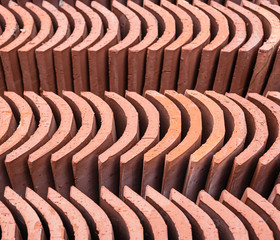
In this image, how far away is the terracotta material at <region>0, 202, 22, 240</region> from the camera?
1634 millimetres

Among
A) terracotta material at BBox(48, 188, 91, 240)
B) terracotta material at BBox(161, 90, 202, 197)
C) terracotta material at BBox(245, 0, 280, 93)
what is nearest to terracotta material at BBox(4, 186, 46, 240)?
terracotta material at BBox(48, 188, 91, 240)

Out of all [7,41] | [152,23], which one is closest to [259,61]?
[152,23]

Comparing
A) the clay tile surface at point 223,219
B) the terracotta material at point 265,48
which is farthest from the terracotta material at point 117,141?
the terracotta material at point 265,48

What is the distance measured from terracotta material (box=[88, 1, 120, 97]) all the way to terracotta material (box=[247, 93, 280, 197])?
95 centimetres

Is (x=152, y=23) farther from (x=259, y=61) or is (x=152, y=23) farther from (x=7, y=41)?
(x=7, y=41)

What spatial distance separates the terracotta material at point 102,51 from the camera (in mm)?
2689

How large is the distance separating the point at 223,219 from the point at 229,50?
1242mm

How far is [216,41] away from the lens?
270cm

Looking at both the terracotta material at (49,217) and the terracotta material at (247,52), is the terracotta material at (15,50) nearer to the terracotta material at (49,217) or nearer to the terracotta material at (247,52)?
the terracotta material at (49,217)

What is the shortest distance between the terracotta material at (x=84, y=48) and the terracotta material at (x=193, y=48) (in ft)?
1.91

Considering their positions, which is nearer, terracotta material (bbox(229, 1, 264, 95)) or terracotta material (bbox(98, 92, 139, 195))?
terracotta material (bbox(98, 92, 139, 195))

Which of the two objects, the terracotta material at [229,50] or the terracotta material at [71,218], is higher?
the terracotta material at [229,50]

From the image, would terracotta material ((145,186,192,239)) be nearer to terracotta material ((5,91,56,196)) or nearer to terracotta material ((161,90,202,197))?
terracotta material ((161,90,202,197))

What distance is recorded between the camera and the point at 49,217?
5.63ft
